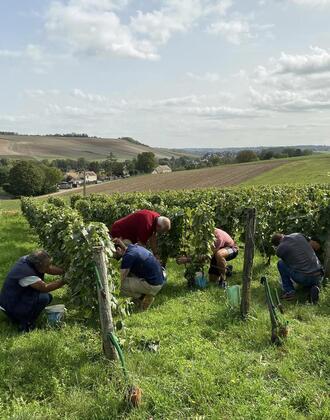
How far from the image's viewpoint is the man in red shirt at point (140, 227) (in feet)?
26.5

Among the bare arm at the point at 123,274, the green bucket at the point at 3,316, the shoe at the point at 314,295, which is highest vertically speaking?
the bare arm at the point at 123,274

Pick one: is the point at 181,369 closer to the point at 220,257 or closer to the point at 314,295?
the point at 314,295

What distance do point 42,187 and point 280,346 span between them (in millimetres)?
83453

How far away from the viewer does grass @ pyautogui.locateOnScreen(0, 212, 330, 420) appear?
4.04 meters

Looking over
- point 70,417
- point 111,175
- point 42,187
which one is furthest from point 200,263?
point 111,175

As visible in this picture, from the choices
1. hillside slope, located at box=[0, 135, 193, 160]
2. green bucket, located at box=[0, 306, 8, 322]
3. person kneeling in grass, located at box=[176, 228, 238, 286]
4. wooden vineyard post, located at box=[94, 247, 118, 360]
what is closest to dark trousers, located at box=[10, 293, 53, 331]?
green bucket, located at box=[0, 306, 8, 322]

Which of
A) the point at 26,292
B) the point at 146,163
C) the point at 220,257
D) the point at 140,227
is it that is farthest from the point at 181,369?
the point at 146,163

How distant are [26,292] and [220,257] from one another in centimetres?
395

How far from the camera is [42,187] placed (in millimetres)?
84062

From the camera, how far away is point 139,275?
6773 mm

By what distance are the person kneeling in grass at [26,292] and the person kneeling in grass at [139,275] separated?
3.93 feet

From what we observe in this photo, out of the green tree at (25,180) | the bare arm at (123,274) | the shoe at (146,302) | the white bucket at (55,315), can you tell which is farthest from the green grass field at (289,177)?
the white bucket at (55,315)

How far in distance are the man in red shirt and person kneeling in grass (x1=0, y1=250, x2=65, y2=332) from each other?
7.38 feet

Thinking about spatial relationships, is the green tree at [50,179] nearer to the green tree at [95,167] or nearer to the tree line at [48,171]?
the tree line at [48,171]
